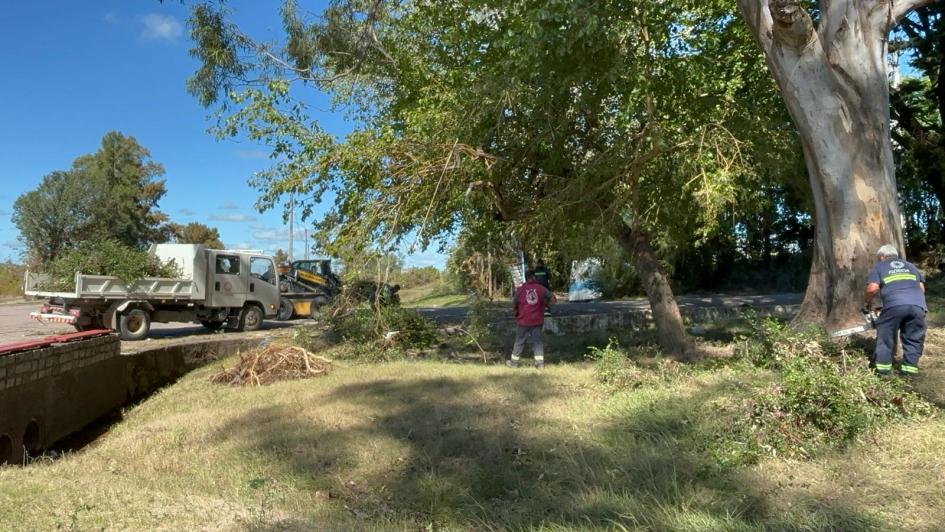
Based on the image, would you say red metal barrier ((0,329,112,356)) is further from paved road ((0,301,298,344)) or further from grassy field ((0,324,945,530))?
paved road ((0,301,298,344))

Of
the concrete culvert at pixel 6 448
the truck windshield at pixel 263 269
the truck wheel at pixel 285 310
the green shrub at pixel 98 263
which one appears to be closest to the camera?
the concrete culvert at pixel 6 448

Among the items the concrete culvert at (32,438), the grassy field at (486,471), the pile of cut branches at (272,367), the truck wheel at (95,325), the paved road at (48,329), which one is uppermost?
the truck wheel at (95,325)

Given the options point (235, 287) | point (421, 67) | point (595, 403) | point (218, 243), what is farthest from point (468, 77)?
point (218, 243)

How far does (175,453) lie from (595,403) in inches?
171

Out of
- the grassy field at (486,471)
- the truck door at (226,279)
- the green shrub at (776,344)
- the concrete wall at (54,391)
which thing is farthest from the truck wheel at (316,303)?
the green shrub at (776,344)

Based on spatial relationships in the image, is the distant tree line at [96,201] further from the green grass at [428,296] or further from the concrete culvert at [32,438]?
the concrete culvert at [32,438]

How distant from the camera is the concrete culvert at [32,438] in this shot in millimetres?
8830

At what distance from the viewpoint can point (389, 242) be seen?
1053 centimetres

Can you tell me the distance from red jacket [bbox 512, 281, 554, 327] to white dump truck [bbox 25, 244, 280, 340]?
10.3 metres

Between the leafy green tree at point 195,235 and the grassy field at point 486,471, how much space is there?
45886 mm

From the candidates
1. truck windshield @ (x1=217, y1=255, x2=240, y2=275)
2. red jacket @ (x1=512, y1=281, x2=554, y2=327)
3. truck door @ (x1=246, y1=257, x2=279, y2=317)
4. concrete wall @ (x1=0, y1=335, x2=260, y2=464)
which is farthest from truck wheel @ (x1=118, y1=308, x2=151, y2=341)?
red jacket @ (x1=512, y1=281, x2=554, y2=327)

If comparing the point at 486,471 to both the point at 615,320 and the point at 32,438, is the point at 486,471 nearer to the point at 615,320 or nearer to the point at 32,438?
the point at 32,438

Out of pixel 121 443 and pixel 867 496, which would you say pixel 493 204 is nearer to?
pixel 121 443

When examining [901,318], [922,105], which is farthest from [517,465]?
[922,105]
